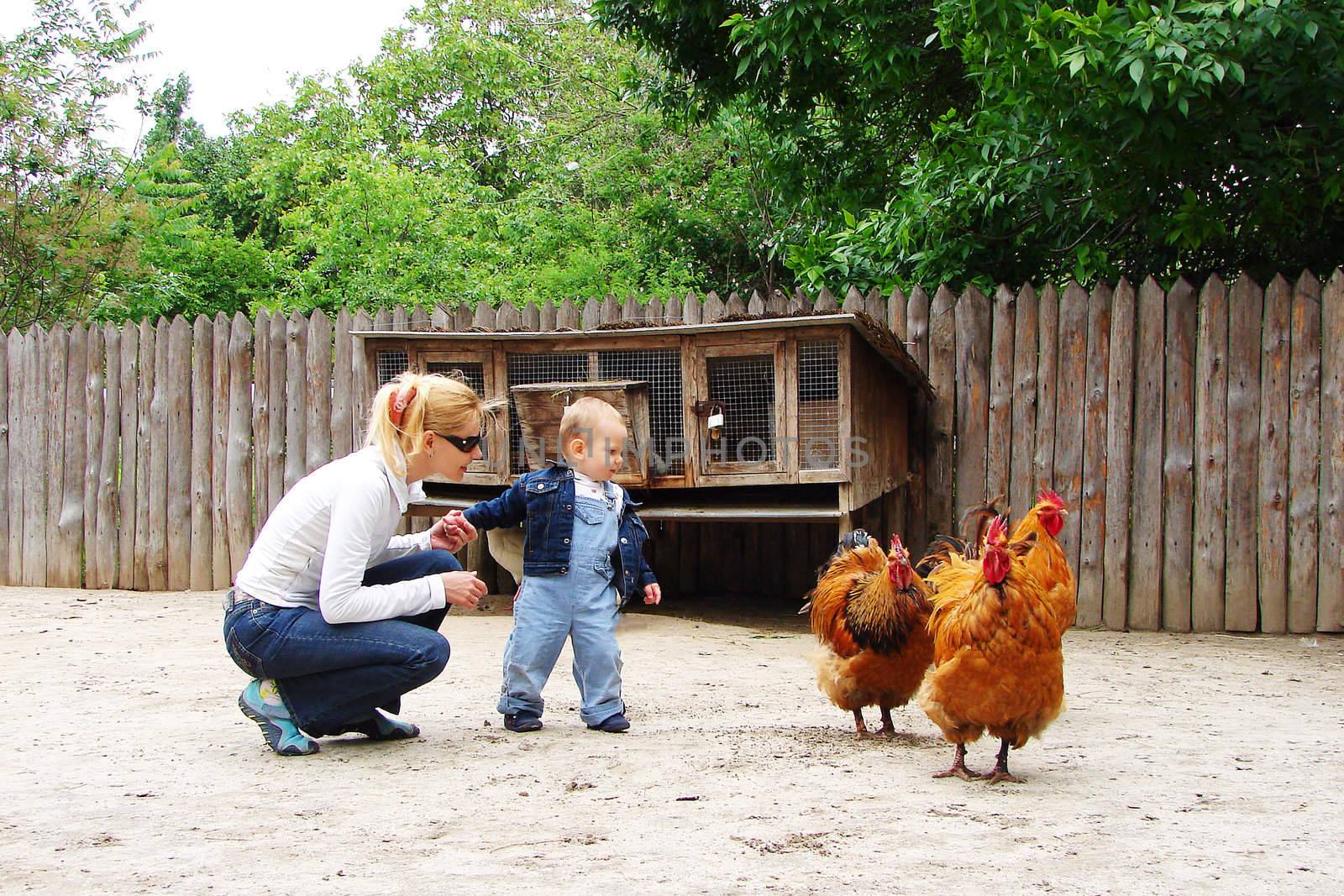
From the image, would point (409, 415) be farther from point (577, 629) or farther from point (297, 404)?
point (297, 404)

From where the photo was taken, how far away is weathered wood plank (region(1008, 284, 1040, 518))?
7742 millimetres

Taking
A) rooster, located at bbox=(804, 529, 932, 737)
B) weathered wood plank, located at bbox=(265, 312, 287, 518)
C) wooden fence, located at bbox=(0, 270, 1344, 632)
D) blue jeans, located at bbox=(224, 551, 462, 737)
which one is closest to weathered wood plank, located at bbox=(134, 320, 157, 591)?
wooden fence, located at bbox=(0, 270, 1344, 632)

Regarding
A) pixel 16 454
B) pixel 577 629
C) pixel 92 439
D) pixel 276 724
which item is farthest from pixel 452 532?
pixel 16 454

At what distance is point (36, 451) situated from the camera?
32.0 feet

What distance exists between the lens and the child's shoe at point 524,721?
4551mm

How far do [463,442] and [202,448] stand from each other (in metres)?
5.88

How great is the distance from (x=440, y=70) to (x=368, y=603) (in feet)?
76.7

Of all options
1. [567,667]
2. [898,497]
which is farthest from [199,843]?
[898,497]

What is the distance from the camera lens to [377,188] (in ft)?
54.8

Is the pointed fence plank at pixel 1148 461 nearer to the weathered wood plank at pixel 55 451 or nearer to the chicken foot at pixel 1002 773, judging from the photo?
the chicken foot at pixel 1002 773

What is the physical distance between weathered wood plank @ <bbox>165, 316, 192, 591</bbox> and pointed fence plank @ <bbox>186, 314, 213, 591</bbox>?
0.04 meters

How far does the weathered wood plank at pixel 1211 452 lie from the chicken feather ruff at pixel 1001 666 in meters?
4.04

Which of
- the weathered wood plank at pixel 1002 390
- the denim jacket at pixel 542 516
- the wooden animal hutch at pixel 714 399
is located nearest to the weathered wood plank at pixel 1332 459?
the weathered wood plank at pixel 1002 390

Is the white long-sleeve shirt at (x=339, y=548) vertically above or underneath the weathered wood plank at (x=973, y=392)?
underneath
